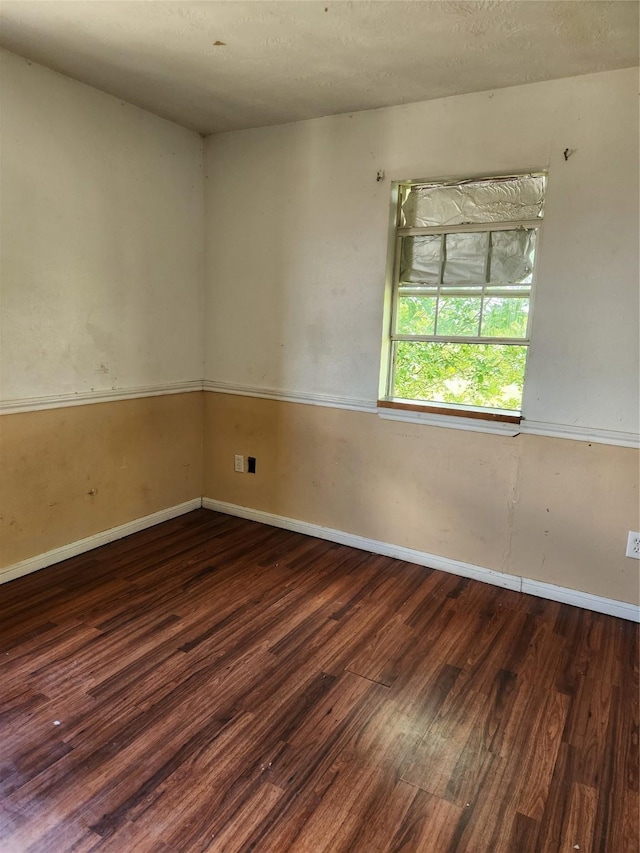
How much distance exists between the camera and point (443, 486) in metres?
2.96

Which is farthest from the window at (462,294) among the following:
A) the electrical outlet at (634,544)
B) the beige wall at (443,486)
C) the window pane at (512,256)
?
the electrical outlet at (634,544)

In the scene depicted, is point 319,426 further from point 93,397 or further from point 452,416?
point 93,397

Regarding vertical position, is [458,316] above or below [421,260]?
below

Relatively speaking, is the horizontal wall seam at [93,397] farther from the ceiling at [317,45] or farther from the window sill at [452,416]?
the ceiling at [317,45]

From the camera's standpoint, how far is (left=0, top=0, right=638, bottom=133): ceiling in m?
1.95

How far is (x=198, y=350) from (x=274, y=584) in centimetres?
171

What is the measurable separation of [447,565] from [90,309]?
95.5 inches

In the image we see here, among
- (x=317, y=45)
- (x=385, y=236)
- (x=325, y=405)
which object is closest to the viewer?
(x=317, y=45)

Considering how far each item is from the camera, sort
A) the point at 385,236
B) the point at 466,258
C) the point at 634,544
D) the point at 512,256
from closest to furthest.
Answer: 1. the point at 634,544
2. the point at 512,256
3. the point at 466,258
4. the point at 385,236

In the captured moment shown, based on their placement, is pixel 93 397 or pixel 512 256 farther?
pixel 93 397

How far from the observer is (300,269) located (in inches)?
127

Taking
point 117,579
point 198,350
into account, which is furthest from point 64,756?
point 198,350

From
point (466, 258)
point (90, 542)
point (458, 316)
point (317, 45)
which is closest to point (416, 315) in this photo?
point (458, 316)

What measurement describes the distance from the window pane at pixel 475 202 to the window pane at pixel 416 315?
15.8 inches
